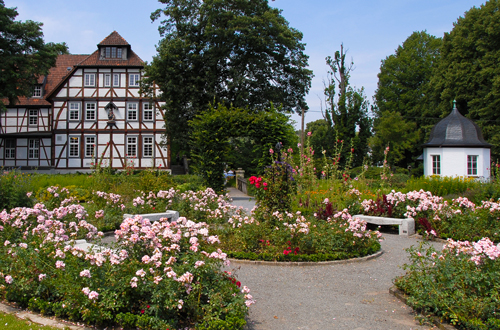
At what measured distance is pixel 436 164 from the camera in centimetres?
2539

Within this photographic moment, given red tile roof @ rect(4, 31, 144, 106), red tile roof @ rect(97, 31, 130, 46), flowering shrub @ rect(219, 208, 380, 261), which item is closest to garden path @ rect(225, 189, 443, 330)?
flowering shrub @ rect(219, 208, 380, 261)

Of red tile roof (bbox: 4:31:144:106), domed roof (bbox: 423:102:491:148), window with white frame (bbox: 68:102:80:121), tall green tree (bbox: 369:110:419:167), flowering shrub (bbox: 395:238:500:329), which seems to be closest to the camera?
flowering shrub (bbox: 395:238:500:329)

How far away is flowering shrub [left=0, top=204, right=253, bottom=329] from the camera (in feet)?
11.7

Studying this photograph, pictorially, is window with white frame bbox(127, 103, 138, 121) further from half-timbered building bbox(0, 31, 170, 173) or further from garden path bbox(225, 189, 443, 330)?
garden path bbox(225, 189, 443, 330)

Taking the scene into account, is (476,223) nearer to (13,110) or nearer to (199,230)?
(199,230)

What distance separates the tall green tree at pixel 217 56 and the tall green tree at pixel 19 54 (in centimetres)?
690

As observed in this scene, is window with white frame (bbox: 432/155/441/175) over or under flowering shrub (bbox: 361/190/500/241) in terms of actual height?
over

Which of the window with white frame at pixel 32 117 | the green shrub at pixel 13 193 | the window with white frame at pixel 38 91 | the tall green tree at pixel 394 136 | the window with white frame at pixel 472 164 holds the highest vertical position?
the window with white frame at pixel 38 91

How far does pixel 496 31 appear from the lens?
27.9 metres

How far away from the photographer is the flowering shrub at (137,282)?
11.7 ft

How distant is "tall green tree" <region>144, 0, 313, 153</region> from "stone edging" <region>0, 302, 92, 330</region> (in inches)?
718

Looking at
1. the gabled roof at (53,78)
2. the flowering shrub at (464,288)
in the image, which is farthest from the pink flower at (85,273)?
the gabled roof at (53,78)

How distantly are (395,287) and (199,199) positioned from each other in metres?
5.64

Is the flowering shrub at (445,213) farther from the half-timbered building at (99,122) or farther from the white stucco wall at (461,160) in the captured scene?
the half-timbered building at (99,122)
